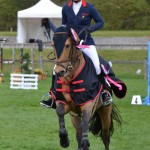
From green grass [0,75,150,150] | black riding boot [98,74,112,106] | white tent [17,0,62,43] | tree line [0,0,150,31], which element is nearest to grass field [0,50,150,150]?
green grass [0,75,150,150]

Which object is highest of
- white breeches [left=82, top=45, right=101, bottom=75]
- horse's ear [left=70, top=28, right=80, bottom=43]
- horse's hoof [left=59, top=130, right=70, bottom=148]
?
horse's ear [left=70, top=28, right=80, bottom=43]

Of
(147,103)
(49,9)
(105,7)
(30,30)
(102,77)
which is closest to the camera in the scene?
(102,77)

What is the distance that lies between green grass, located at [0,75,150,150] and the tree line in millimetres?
41733

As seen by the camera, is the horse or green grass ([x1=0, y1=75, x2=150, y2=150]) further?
green grass ([x1=0, y1=75, x2=150, y2=150])

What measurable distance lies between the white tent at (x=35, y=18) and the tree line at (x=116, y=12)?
690 inches

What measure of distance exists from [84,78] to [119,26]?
57.3 meters

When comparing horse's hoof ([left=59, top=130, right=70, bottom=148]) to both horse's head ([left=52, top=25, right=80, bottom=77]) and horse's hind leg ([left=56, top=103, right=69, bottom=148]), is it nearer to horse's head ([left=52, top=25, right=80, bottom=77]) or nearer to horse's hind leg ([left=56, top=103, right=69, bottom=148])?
horse's hind leg ([left=56, top=103, right=69, bottom=148])

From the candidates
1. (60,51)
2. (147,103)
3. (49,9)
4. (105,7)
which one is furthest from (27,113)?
(105,7)

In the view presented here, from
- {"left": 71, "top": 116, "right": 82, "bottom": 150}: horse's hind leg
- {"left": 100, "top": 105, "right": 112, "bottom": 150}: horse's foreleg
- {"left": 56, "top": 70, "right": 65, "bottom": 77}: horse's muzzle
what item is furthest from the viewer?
{"left": 100, "top": 105, "right": 112, "bottom": 150}: horse's foreleg

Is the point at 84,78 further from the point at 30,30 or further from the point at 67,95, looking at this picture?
the point at 30,30

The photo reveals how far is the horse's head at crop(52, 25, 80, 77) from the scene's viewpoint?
7.34 metres

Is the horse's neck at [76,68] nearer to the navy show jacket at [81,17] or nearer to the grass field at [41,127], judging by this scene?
the navy show jacket at [81,17]

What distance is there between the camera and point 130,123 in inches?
519

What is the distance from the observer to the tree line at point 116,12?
5972 centimetres
